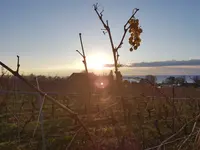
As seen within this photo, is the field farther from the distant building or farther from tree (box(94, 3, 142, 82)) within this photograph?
the distant building

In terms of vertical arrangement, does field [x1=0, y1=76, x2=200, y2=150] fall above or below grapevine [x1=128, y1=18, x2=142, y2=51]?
below

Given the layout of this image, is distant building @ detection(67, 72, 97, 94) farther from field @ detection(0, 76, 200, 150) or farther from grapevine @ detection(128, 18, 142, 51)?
grapevine @ detection(128, 18, 142, 51)

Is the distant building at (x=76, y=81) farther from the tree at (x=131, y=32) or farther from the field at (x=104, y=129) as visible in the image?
the tree at (x=131, y=32)

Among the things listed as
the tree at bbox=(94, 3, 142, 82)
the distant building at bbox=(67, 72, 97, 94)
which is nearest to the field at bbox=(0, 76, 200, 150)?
the tree at bbox=(94, 3, 142, 82)

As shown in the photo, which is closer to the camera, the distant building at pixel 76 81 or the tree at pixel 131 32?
the tree at pixel 131 32

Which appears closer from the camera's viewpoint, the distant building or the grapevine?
the grapevine

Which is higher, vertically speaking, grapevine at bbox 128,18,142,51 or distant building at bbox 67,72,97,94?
grapevine at bbox 128,18,142,51

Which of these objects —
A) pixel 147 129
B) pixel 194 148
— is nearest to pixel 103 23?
pixel 194 148

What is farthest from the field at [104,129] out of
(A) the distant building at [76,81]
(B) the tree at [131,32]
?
(A) the distant building at [76,81]

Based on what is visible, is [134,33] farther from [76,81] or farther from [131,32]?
[76,81]

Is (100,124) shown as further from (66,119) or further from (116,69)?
(116,69)

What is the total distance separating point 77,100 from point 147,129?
617cm

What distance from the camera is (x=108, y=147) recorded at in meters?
4.16

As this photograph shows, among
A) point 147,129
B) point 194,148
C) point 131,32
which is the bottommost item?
point 147,129
